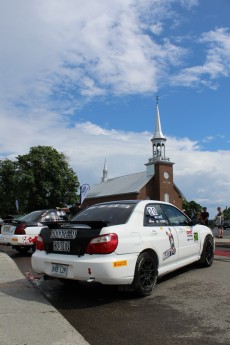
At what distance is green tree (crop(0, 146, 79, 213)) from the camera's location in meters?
49.7

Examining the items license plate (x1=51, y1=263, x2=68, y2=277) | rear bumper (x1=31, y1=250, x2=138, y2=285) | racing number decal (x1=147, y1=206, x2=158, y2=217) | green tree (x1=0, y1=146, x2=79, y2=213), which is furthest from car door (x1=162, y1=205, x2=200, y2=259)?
green tree (x1=0, y1=146, x2=79, y2=213)

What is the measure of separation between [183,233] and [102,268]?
252 centimetres

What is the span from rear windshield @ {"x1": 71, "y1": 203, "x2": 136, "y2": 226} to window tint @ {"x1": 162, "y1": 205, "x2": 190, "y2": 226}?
998mm

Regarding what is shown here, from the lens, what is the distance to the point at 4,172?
2099 inches

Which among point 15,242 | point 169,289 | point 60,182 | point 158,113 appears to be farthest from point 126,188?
point 169,289

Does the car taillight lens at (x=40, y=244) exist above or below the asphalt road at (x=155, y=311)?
above

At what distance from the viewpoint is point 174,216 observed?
7.45 meters

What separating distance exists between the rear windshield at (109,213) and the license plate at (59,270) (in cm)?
82

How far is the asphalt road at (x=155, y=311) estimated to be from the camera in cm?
421

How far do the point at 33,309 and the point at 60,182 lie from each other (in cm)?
4537

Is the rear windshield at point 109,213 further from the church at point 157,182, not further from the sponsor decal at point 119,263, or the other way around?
the church at point 157,182

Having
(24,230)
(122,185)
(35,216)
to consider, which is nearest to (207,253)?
(24,230)

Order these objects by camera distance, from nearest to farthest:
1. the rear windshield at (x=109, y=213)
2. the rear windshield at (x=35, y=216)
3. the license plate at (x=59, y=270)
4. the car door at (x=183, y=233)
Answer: the license plate at (x=59, y=270)
the rear windshield at (x=109, y=213)
the car door at (x=183, y=233)
the rear windshield at (x=35, y=216)

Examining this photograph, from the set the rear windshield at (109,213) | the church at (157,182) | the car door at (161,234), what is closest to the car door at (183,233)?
→ the car door at (161,234)
